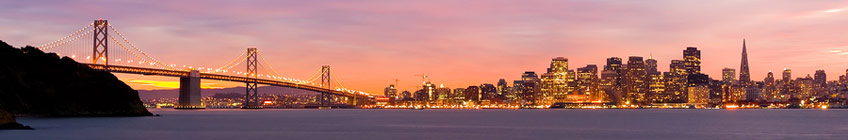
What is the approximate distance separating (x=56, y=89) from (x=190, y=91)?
2193 inches

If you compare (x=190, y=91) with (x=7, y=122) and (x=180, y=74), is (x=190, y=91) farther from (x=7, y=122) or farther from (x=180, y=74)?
(x=7, y=122)

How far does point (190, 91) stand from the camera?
135m

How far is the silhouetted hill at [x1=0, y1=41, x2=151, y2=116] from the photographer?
7381 cm

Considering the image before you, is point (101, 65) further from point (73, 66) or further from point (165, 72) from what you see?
point (73, 66)

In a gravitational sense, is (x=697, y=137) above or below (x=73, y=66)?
Answer: below

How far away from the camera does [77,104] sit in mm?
82750

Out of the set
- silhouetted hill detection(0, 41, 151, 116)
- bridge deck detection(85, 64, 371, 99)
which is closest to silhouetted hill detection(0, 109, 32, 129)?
silhouetted hill detection(0, 41, 151, 116)

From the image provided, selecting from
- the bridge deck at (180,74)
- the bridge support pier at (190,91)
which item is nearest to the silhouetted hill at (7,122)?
the bridge deck at (180,74)

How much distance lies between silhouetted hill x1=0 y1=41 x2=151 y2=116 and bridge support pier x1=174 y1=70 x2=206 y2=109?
39608 millimetres

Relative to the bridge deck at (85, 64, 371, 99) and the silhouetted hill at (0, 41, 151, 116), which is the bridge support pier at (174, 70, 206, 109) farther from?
the silhouetted hill at (0, 41, 151, 116)

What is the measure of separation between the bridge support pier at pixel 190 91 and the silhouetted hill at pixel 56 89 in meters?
39.6

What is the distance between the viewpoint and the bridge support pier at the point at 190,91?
133 metres

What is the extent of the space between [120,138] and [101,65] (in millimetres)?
72349

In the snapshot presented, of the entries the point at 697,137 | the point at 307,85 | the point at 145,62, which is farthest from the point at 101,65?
the point at 697,137
